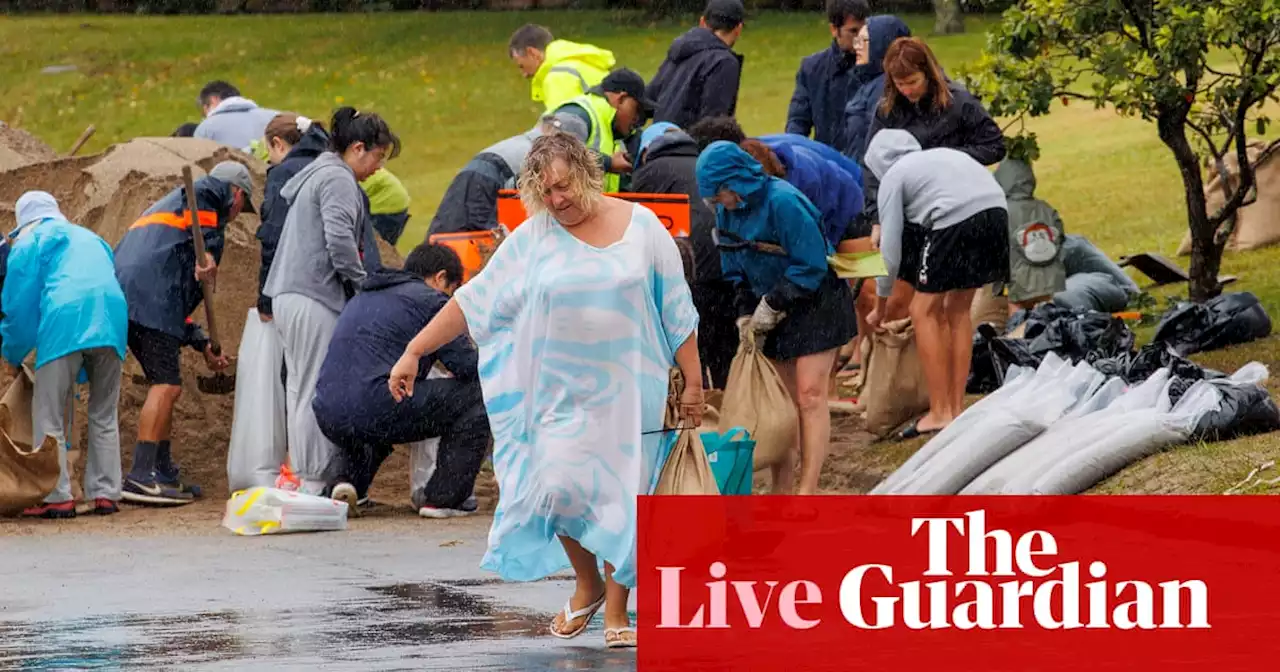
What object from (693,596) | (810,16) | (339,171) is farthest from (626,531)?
(810,16)

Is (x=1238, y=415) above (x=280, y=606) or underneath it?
above

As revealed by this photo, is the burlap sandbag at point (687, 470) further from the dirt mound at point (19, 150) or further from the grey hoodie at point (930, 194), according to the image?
the dirt mound at point (19, 150)

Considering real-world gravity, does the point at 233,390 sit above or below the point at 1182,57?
below

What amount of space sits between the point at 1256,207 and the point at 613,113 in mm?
7948

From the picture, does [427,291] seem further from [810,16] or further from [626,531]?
[810,16]

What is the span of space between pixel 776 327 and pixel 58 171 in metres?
5.87

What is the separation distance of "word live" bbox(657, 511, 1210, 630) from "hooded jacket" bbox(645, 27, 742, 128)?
5270 millimetres

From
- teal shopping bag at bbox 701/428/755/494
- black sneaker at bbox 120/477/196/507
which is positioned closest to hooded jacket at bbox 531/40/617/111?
black sneaker at bbox 120/477/196/507

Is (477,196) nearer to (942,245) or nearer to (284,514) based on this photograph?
(284,514)

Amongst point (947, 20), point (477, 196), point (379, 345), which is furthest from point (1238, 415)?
point (947, 20)

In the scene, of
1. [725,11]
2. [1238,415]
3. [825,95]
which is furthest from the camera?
[825,95]

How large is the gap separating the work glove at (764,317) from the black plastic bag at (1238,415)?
1.89 meters

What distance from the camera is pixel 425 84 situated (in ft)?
132

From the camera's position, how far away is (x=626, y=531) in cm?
779
